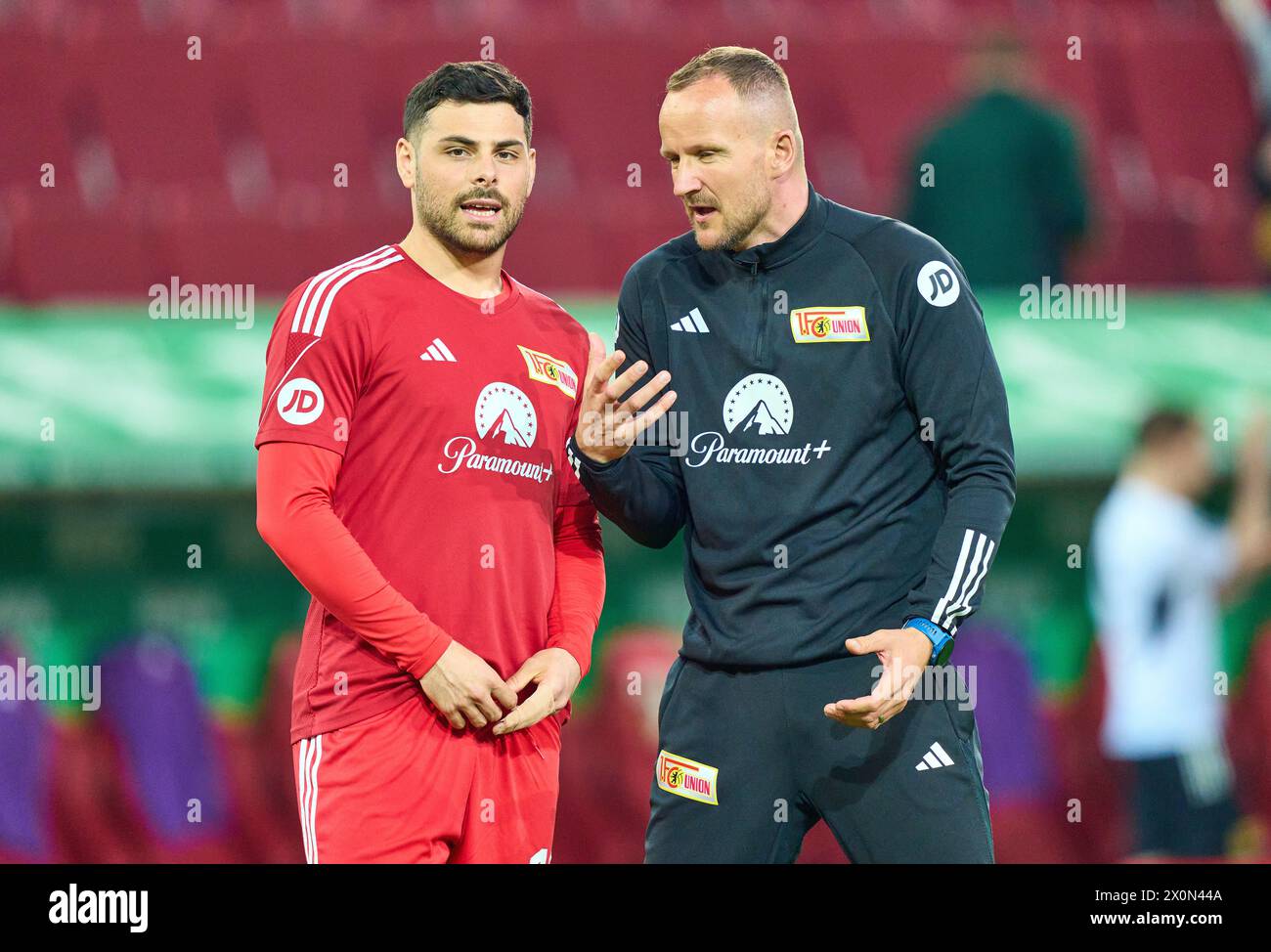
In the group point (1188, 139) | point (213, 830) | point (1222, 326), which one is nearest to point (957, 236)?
point (1222, 326)

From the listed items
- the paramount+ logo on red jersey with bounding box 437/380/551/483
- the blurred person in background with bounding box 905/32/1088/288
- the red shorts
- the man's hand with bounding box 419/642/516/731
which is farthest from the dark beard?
the blurred person in background with bounding box 905/32/1088/288

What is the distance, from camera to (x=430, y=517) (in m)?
2.88

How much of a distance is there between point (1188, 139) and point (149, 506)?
476 cm

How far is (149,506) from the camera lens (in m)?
5.58

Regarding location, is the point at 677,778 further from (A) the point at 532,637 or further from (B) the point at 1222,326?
(B) the point at 1222,326

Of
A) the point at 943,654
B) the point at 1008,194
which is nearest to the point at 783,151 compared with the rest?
the point at 943,654

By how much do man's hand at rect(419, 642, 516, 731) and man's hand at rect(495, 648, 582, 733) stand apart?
0.05 meters

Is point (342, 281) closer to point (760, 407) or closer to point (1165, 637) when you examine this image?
point (760, 407)

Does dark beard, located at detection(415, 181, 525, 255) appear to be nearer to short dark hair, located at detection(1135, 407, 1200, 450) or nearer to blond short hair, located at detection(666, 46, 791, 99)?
blond short hair, located at detection(666, 46, 791, 99)

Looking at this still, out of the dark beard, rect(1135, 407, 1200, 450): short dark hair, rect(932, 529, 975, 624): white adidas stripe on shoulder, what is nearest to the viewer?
rect(932, 529, 975, 624): white adidas stripe on shoulder

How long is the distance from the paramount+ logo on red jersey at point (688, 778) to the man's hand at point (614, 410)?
0.56 meters

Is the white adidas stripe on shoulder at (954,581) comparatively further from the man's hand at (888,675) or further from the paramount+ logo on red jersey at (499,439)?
the paramount+ logo on red jersey at (499,439)

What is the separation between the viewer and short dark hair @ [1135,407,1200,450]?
17.7ft

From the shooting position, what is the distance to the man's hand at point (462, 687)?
2.79m
